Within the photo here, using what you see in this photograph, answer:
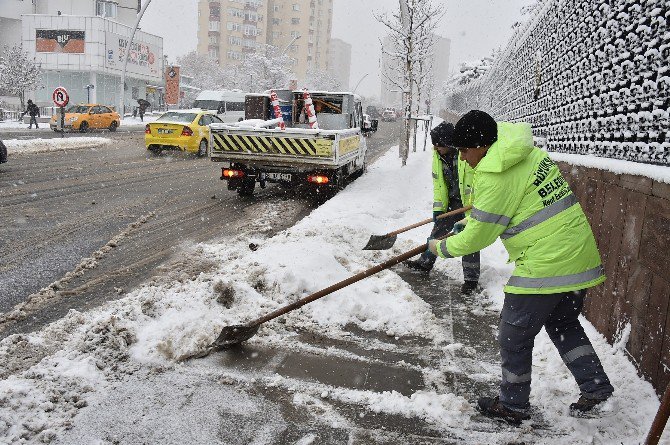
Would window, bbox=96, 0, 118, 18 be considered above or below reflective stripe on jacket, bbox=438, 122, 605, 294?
above

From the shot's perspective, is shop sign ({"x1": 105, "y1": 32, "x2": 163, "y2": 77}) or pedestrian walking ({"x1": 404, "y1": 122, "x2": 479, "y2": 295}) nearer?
pedestrian walking ({"x1": 404, "y1": 122, "x2": 479, "y2": 295})

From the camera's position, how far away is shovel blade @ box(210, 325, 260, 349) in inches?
156

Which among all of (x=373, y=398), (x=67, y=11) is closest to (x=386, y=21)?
(x=373, y=398)

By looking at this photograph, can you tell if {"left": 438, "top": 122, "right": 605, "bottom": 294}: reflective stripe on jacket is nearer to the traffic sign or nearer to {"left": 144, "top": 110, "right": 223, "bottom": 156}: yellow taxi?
{"left": 144, "top": 110, "right": 223, "bottom": 156}: yellow taxi

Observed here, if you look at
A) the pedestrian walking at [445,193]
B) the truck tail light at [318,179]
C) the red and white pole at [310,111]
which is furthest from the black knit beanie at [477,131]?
the red and white pole at [310,111]

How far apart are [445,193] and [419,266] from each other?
3.03 ft

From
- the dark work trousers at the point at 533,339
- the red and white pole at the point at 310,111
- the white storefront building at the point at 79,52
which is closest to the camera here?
the dark work trousers at the point at 533,339

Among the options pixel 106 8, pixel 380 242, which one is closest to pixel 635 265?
pixel 380 242

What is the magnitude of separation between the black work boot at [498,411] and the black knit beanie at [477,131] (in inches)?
61.0

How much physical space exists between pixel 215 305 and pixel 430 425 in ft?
6.85

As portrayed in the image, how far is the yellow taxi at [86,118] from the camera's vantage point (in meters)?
27.6

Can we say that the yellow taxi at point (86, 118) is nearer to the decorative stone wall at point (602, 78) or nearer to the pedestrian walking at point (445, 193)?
the decorative stone wall at point (602, 78)

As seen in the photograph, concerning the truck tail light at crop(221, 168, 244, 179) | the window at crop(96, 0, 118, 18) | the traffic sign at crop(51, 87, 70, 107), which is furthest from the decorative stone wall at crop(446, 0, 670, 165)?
the window at crop(96, 0, 118, 18)

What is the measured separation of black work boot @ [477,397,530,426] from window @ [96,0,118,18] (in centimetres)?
6213
